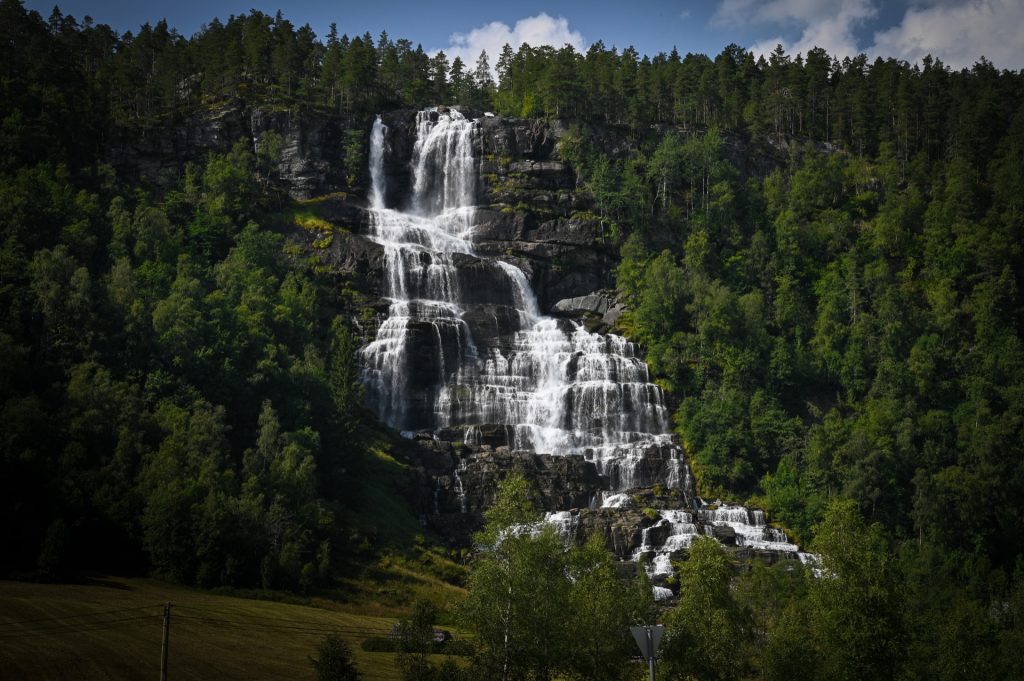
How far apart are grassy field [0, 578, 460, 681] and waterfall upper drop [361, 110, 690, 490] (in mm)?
38842

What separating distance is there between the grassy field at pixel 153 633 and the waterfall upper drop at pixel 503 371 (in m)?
38.8

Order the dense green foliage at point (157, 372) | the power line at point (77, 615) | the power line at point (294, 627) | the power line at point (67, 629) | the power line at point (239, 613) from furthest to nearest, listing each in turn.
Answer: the dense green foliage at point (157, 372) → the power line at point (239, 613) → the power line at point (294, 627) → the power line at point (77, 615) → the power line at point (67, 629)

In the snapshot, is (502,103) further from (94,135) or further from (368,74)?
(94,135)

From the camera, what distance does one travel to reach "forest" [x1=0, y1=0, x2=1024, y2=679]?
184 ft

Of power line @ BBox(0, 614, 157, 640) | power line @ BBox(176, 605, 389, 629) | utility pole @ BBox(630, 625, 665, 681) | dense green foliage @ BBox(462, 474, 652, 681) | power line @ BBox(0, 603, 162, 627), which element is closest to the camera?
utility pole @ BBox(630, 625, 665, 681)

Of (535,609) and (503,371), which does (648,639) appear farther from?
(503,371)

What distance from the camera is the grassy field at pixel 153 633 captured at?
43969 millimetres

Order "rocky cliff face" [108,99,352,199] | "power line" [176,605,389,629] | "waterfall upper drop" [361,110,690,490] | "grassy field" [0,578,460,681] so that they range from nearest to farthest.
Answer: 1. "grassy field" [0,578,460,681]
2. "power line" [176,605,389,629]
3. "waterfall upper drop" [361,110,690,490]
4. "rocky cliff face" [108,99,352,199]

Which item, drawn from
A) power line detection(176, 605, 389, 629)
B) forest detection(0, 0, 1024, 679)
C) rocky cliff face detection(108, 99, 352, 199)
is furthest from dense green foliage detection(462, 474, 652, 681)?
rocky cliff face detection(108, 99, 352, 199)

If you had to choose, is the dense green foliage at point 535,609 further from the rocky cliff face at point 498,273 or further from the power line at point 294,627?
the rocky cliff face at point 498,273

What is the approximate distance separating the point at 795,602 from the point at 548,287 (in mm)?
67697

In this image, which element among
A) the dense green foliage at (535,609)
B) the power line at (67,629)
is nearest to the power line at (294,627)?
the power line at (67,629)

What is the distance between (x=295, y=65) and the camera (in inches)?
5645

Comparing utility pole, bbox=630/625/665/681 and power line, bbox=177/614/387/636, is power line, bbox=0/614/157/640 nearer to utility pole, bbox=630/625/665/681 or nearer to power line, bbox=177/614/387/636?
power line, bbox=177/614/387/636
